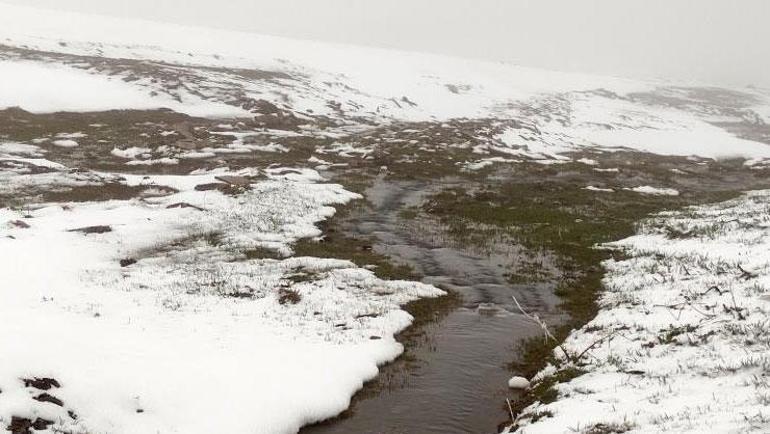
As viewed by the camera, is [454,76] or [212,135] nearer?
[212,135]

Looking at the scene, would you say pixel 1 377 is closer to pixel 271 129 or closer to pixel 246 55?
pixel 271 129

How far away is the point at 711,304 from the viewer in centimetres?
1494

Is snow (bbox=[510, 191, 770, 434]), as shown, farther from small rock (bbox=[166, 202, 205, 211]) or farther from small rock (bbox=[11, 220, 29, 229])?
small rock (bbox=[11, 220, 29, 229])

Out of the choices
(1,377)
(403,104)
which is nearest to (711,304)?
(1,377)

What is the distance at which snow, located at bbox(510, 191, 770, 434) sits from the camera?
966 cm

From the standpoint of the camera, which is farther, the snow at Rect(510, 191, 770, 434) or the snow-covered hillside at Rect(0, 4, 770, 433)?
the snow-covered hillside at Rect(0, 4, 770, 433)

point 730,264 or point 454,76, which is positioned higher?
point 454,76

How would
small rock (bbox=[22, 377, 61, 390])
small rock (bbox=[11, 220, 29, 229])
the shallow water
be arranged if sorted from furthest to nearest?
small rock (bbox=[11, 220, 29, 229])
the shallow water
small rock (bbox=[22, 377, 61, 390])

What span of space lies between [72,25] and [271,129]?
72.4 m

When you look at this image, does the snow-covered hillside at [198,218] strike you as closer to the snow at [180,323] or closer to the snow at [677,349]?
the snow at [180,323]

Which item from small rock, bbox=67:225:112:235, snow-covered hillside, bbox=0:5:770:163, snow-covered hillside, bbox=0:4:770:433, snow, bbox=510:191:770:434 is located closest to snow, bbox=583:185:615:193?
snow-covered hillside, bbox=0:4:770:433

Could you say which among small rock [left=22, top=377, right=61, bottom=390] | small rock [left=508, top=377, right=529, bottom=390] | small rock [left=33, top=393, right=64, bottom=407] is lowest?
small rock [left=508, top=377, right=529, bottom=390]

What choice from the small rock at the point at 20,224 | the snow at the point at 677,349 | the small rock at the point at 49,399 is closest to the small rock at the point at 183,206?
the small rock at the point at 20,224

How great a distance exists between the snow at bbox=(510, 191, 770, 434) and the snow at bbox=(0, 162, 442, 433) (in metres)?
4.98
